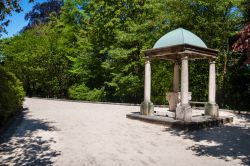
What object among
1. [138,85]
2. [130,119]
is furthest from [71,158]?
[138,85]

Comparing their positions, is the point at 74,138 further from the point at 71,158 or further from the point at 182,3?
the point at 182,3

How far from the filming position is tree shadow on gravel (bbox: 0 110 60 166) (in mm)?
8164

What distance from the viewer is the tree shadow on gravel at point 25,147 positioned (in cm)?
816

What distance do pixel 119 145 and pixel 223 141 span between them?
3.75 metres

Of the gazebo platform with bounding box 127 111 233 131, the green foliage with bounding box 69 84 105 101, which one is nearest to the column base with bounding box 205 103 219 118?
the gazebo platform with bounding box 127 111 233 131

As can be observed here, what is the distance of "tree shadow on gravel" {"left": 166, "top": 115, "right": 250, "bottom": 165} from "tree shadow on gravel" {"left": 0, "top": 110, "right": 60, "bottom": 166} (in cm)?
446

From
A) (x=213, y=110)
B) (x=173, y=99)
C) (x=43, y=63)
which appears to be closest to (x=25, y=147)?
(x=213, y=110)

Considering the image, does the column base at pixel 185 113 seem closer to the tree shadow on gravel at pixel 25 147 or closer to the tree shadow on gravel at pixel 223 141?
the tree shadow on gravel at pixel 223 141

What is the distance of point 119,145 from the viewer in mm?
9859

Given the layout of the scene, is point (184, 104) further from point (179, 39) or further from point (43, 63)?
point (43, 63)

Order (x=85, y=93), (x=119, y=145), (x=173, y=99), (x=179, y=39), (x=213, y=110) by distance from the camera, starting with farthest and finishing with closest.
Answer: (x=85, y=93)
(x=173, y=99)
(x=213, y=110)
(x=179, y=39)
(x=119, y=145)

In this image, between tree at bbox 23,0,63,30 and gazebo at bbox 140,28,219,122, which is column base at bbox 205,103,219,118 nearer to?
gazebo at bbox 140,28,219,122

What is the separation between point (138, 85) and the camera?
27953 millimetres

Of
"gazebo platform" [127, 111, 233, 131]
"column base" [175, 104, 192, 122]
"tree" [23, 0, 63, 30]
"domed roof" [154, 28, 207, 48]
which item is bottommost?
"gazebo platform" [127, 111, 233, 131]
